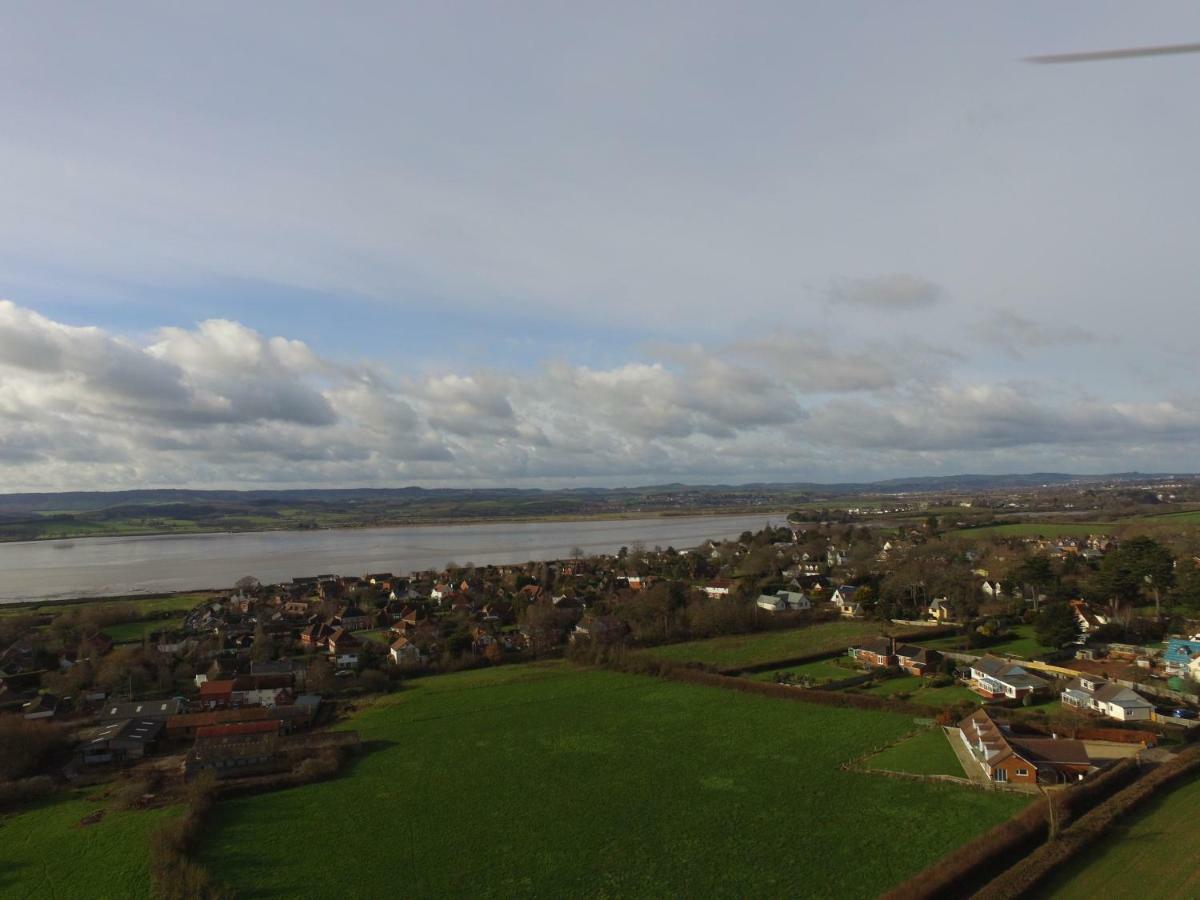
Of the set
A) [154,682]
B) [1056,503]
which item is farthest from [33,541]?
[1056,503]

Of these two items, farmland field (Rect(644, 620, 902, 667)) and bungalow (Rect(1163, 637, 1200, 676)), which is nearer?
bungalow (Rect(1163, 637, 1200, 676))

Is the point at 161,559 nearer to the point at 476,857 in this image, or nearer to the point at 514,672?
the point at 514,672

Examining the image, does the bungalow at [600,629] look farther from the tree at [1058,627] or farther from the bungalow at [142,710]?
the tree at [1058,627]

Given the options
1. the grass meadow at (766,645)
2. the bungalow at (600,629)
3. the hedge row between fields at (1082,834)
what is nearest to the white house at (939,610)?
the grass meadow at (766,645)

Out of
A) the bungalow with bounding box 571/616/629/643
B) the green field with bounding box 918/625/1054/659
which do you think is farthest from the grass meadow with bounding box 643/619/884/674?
the green field with bounding box 918/625/1054/659

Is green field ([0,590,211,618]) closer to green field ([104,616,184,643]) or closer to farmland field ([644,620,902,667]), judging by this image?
green field ([104,616,184,643])

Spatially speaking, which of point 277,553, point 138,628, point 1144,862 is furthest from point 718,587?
point 277,553
